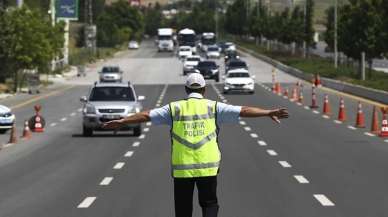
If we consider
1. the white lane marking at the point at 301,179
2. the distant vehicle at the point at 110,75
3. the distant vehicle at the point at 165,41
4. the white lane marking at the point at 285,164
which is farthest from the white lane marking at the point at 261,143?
the distant vehicle at the point at 165,41

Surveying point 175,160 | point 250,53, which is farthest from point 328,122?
point 250,53

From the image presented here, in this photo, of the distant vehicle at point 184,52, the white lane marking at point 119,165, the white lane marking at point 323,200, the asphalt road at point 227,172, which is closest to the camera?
the asphalt road at point 227,172

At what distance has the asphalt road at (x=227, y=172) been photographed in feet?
48.1

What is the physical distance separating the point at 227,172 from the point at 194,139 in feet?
37.3

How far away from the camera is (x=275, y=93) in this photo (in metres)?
59.1

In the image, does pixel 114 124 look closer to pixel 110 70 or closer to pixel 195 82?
pixel 195 82

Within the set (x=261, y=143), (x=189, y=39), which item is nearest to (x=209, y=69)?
(x=261, y=143)

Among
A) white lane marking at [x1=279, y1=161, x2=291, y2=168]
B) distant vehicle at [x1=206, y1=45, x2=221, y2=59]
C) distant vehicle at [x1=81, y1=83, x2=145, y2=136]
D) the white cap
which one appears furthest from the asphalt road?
distant vehicle at [x1=206, y1=45, x2=221, y2=59]

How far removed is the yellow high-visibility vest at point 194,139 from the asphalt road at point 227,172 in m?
5.35

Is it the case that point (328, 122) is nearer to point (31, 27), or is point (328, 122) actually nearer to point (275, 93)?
point (275, 93)

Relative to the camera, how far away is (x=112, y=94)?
31.0m

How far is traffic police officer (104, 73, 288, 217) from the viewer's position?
848cm

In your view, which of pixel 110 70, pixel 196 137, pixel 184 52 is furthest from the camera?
pixel 184 52

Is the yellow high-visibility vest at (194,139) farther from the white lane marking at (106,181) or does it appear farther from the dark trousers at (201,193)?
the white lane marking at (106,181)
